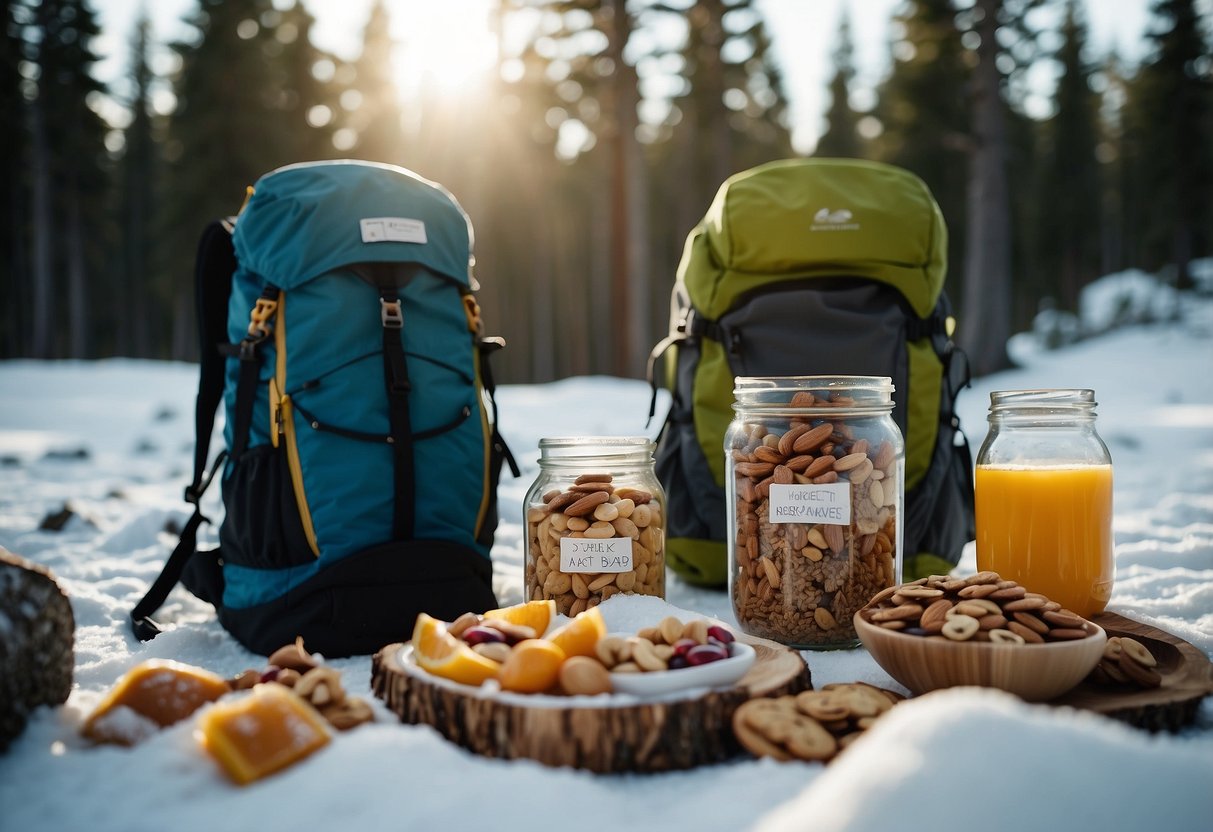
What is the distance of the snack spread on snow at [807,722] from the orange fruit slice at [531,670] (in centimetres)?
29

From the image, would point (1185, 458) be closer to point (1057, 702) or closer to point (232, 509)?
point (1057, 702)

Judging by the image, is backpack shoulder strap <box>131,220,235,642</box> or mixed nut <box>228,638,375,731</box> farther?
backpack shoulder strap <box>131,220,235,642</box>

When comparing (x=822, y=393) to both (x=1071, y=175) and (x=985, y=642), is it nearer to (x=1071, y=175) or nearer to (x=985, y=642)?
(x=985, y=642)

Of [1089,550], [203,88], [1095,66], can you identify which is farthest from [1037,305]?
[1089,550]

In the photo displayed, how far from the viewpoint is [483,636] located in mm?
1505

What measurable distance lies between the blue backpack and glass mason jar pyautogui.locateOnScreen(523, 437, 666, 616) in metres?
0.30

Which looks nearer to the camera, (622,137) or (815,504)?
(815,504)

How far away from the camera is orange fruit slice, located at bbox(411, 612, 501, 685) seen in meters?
1.39

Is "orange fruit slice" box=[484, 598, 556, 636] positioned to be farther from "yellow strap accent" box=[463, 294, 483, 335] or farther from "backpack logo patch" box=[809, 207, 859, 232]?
"backpack logo patch" box=[809, 207, 859, 232]

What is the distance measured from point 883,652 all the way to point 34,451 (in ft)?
22.1

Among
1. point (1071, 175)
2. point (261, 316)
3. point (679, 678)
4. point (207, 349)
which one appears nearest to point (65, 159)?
point (207, 349)

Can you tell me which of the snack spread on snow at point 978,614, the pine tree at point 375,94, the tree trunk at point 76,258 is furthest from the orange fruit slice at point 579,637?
the tree trunk at point 76,258

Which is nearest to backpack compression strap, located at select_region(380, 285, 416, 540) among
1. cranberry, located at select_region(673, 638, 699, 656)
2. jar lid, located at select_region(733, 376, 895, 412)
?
jar lid, located at select_region(733, 376, 895, 412)

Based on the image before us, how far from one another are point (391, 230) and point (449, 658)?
124 cm
